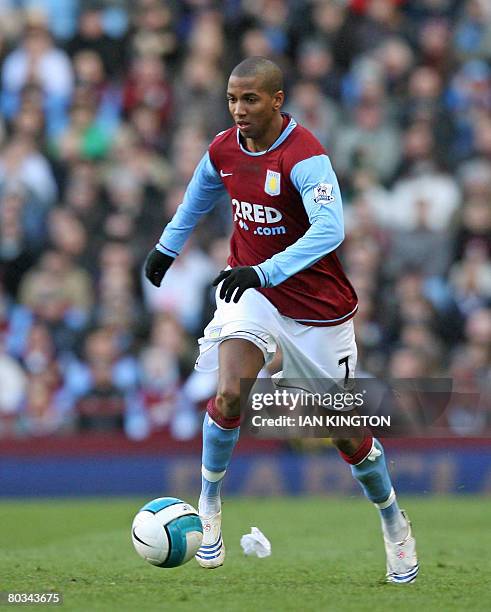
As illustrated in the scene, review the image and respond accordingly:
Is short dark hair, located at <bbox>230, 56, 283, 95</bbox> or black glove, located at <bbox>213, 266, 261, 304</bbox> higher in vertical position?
short dark hair, located at <bbox>230, 56, 283, 95</bbox>

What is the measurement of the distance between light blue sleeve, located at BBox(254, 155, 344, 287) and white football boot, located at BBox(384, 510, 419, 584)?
1607mm

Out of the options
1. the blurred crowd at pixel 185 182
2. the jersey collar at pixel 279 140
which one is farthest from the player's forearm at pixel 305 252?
the blurred crowd at pixel 185 182

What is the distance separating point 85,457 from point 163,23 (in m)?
5.35

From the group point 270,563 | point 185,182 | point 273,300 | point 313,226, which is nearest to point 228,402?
point 273,300

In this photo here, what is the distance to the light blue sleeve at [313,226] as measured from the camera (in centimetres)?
693

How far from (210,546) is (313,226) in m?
1.81

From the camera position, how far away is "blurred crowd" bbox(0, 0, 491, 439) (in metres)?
13.3

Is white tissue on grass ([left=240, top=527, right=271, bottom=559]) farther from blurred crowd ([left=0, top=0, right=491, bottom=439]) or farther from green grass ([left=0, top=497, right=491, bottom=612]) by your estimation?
blurred crowd ([left=0, top=0, right=491, bottom=439])

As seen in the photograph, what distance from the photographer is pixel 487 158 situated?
49.4 ft

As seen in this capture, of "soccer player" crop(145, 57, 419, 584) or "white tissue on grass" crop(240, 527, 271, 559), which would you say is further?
"white tissue on grass" crop(240, 527, 271, 559)

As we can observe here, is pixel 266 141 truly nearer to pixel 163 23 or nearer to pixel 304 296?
pixel 304 296

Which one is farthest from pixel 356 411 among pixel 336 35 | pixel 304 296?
pixel 336 35

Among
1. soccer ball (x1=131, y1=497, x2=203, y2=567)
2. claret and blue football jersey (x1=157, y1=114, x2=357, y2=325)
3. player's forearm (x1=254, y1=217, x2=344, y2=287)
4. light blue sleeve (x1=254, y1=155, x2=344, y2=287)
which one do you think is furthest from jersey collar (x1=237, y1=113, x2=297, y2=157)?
soccer ball (x1=131, y1=497, x2=203, y2=567)

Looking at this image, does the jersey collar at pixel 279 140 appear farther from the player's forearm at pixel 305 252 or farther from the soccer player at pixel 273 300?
the player's forearm at pixel 305 252
